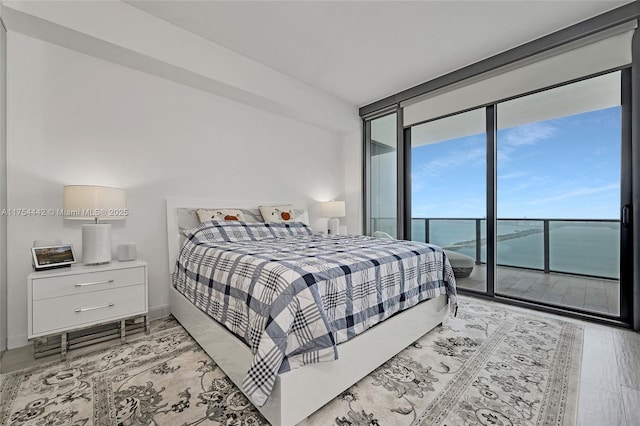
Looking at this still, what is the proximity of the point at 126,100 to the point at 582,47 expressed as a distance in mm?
4391

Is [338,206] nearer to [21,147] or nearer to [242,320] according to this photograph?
[242,320]

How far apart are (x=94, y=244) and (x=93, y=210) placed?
27 cm

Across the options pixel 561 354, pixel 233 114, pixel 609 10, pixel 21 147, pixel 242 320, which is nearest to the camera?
pixel 242 320

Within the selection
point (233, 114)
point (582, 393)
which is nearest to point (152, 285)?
point (233, 114)

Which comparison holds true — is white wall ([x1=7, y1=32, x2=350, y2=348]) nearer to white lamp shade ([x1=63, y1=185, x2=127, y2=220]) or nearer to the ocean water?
white lamp shade ([x1=63, y1=185, x2=127, y2=220])

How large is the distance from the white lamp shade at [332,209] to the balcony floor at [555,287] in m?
1.91

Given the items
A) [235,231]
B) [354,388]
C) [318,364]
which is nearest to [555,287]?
[354,388]

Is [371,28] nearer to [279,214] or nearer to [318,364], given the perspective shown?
[279,214]

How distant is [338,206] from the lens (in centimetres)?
412

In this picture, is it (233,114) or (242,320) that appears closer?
(242,320)

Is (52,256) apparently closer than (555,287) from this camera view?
Yes

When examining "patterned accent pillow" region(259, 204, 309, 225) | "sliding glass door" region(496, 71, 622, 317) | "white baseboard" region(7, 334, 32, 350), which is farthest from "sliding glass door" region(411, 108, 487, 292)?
"white baseboard" region(7, 334, 32, 350)

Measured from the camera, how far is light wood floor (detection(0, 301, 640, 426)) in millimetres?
1339

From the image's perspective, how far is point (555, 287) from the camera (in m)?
3.14
